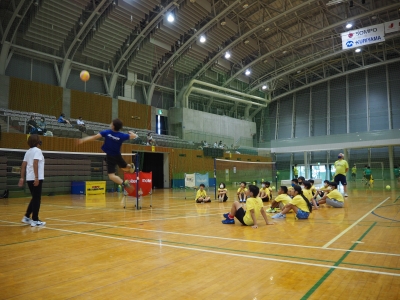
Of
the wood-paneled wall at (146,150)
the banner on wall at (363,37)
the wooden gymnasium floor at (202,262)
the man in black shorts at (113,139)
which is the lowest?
the wooden gymnasium floor at (202,262)

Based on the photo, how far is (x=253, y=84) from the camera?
41.9 m

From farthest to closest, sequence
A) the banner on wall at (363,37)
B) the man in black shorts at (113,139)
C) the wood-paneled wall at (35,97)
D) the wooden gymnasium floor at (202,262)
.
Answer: the banner on wall at (363,37)
the wood-paneled wall at (35,97)
the man in black shorts at (113,139)
the wooden gymnasium floor at (202,262)

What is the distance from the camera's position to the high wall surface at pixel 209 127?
112 feet

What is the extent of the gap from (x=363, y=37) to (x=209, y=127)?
61.8ft

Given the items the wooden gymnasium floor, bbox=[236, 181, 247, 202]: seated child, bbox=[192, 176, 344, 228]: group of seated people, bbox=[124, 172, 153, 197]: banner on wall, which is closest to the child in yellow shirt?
bbox=[236, 181, 247, 202]: seated child

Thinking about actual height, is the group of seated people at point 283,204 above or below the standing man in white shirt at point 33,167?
below

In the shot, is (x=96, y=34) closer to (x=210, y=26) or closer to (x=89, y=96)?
(x=89, y=96)

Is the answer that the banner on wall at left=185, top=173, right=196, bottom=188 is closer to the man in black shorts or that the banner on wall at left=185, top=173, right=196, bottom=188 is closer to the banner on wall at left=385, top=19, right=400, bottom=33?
the man in black shorts

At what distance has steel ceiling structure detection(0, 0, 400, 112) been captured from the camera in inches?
910

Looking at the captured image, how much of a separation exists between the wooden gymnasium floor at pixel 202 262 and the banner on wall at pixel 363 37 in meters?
22.7

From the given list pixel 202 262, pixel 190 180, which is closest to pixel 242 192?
pixel 190 180

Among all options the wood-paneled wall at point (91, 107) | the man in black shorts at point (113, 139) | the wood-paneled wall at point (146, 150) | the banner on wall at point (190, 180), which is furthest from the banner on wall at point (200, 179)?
the wood-paneled wall at point (91, 107)

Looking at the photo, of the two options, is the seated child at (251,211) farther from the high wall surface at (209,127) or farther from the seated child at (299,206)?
the high wall surface at (209,127)

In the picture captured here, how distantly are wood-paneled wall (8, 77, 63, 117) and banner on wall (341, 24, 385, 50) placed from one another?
24243mm
